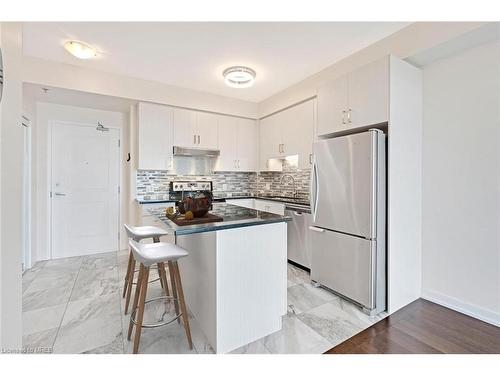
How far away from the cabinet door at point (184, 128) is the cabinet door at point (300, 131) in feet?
4.63

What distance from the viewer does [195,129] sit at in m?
3.85

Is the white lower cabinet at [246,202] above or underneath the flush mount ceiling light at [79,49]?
underneath

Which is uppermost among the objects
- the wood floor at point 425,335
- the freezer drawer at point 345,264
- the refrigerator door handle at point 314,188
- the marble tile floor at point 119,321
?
the refrigerator door handle at point 314,188

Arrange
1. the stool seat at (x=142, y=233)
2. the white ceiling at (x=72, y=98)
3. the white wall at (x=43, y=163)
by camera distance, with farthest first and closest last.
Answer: the white wall at (x=43, y=163), the white ceiling at (x=72, y=98), the stool seat at (x=142, y=233)

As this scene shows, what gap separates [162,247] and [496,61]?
118 inches

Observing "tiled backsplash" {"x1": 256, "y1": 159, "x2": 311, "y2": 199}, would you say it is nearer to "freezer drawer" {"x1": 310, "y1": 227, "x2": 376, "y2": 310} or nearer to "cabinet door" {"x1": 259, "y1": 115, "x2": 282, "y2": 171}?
"cabinet door" {"x1": 259, "y1": 115, "x2": 282, "y2": 171}

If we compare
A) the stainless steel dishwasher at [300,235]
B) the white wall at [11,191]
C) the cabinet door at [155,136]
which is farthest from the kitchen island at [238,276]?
the cabinet door at [155,136]

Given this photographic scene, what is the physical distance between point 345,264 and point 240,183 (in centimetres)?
267

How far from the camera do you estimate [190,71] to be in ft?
10.1

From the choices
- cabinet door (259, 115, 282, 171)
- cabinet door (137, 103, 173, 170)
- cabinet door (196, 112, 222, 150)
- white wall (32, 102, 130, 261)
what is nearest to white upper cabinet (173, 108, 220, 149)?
cabinet door (196, 112, 222, 150)

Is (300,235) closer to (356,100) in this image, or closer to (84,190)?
(356,100)

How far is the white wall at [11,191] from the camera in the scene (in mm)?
1104

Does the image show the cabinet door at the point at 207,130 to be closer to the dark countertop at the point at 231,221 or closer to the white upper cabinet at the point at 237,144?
the white upper cabinet at the point at 237,144
